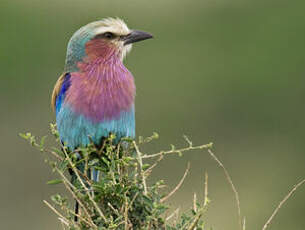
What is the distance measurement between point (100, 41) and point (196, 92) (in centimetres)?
813

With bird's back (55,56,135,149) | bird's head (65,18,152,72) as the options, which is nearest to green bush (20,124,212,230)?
bird's back (55,56,135,149)

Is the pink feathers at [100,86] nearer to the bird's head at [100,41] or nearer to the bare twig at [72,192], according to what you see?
the bird's head at [100,41]

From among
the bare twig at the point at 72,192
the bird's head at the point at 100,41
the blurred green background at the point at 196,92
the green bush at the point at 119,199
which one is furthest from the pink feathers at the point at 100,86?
the blurred green background at the point at 196,92

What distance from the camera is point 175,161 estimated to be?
1085cm

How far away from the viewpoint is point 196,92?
13.3 meters

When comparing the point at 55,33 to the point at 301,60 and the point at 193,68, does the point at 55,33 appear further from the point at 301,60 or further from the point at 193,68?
the point at 301,60

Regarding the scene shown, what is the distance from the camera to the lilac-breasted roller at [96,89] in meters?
5.02

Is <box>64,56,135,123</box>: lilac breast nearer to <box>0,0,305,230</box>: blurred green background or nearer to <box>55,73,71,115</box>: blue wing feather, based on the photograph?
<box>55,73,71,115</box>: blue wing feather

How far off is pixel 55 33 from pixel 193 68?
2205mm

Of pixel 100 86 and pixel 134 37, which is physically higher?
pixel 134 37

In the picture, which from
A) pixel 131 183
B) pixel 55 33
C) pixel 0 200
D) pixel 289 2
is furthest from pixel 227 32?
pixel 131 183

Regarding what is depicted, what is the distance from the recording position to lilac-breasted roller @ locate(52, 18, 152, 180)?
5.02 metres

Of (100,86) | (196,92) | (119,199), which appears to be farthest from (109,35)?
(196,92)

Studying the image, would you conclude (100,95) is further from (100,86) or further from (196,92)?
(196,92)
